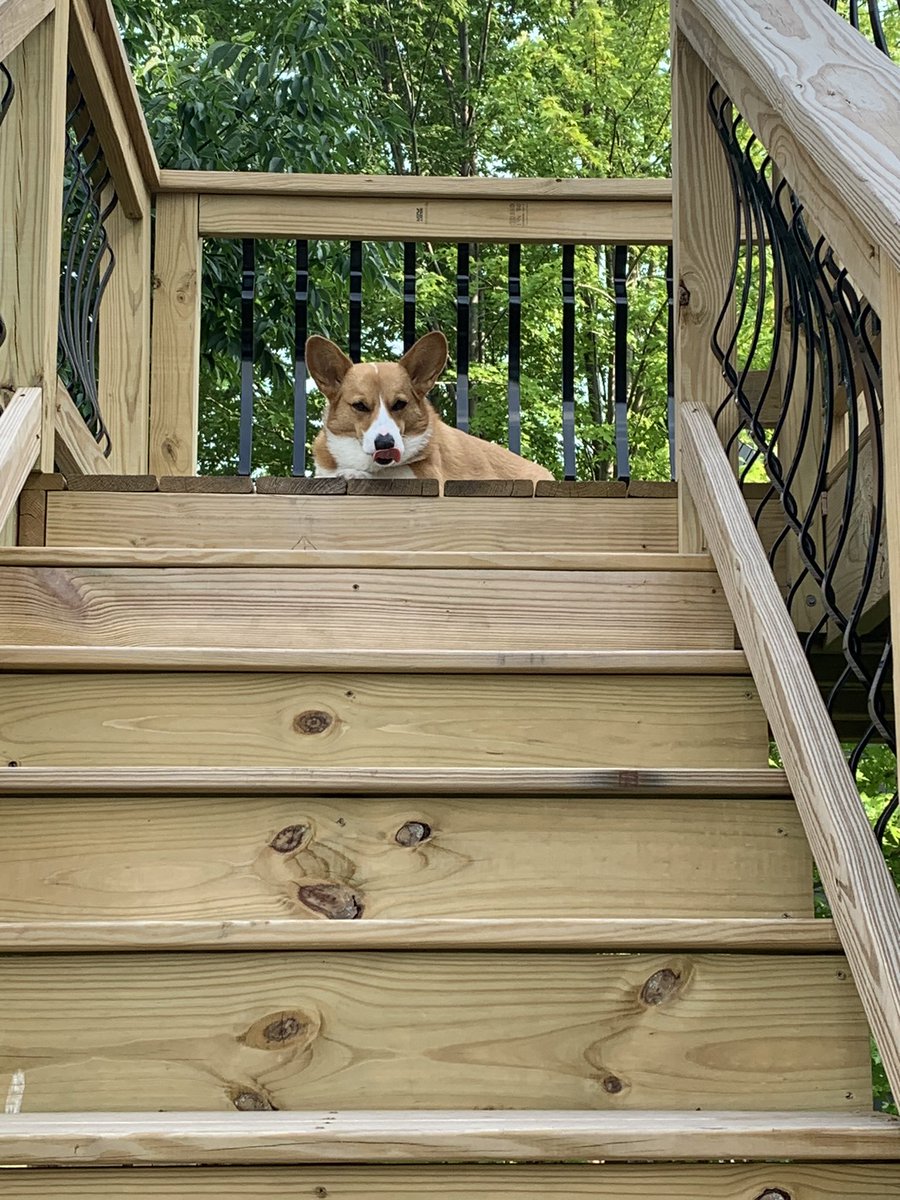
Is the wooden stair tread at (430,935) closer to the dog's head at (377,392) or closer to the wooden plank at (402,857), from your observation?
the wooden plank at (402,857)

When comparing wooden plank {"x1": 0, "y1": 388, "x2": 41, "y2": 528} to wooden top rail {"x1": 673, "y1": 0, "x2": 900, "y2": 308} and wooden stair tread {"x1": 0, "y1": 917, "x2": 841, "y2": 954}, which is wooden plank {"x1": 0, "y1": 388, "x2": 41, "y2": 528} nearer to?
wooden stair tread {"x1": 0, "y1": 917, "x2": 841, "y2": 954}

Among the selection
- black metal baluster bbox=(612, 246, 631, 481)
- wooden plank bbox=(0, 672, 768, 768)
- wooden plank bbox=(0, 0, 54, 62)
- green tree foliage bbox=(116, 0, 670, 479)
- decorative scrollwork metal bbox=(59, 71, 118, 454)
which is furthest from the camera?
green tree foliage bbox=(116, 0, 670, 479)

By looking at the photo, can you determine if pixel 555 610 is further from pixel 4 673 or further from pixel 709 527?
pixel 4 673

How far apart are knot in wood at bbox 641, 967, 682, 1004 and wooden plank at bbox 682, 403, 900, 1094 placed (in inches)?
7.1

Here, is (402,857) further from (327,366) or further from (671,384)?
(671,384)

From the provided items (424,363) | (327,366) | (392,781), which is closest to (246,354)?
(327,366)

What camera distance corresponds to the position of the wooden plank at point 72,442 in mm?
2713

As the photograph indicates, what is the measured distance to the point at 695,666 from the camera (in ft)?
5.87

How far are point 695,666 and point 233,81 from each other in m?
6.02

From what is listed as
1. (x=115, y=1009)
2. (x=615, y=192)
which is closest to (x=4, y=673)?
(x=115, y=1009)

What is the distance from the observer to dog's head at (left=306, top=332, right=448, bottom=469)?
157 inches

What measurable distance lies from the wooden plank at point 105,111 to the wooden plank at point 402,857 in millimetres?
1840

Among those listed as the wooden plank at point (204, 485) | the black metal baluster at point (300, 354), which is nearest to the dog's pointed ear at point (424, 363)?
the black metal baluster at point (300, 354)

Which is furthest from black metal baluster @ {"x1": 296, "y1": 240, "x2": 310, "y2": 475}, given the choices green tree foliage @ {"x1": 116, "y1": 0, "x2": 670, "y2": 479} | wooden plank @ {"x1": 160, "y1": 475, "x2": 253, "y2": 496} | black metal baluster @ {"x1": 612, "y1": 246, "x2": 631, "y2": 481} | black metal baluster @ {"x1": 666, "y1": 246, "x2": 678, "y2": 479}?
green tree foliage @ {"x1": 116, "y1": 0, "x2": 670, "y2": 479}
